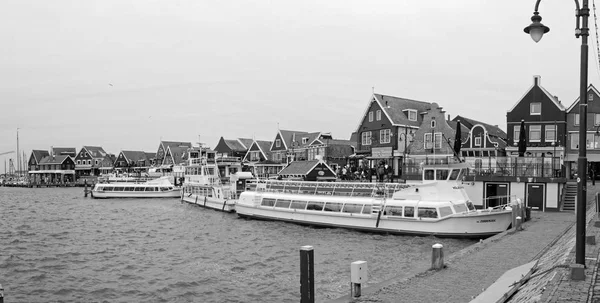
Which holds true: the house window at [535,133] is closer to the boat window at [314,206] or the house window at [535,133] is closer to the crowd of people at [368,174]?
the crowd of people at [368,174]

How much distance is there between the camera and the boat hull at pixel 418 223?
2766 centimetres

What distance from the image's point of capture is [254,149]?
9200 cm

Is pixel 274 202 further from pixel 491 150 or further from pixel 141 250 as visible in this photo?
pixel 491 150

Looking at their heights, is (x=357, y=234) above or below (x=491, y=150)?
below

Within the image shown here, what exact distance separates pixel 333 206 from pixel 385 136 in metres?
28.1

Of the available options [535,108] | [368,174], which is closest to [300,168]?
[368,174]

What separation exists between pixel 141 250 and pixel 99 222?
50.2ft

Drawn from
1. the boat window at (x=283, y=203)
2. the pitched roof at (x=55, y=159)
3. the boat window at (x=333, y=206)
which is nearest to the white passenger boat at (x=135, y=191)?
the boat window at (x=283, y=203)

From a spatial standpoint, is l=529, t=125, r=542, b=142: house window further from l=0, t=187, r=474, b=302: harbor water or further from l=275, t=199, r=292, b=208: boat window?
l=275, t=199, r=292, b=208: boat window

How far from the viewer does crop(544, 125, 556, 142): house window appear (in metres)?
51.0

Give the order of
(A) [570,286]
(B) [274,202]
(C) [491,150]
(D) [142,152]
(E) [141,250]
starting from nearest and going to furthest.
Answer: (A) [570,286] < (E) [141,250] < (B) [274,202] < (C) [491,150] < (D) [142,152]

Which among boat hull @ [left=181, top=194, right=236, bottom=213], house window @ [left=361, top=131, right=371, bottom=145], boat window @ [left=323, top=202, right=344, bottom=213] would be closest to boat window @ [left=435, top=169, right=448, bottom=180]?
boat window @ [left=323, top=202, right=344, bottom=213]

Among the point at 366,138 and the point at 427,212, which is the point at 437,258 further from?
the point at 366,138

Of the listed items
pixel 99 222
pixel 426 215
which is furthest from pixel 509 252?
pixel 99 222
